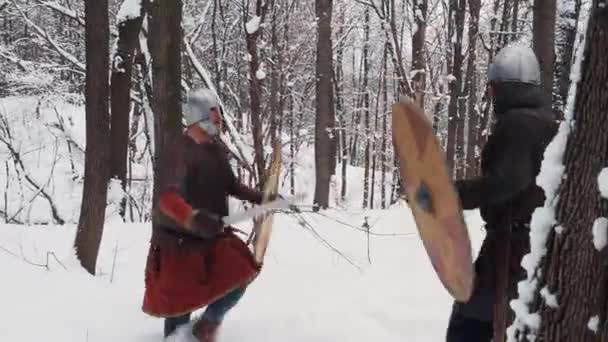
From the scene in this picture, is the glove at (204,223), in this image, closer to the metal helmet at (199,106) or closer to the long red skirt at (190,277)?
the long red skirt at (190,277)

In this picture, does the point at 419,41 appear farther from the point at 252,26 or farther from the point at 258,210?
the point at 258,210

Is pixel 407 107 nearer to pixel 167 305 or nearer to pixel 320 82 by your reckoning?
pixel 167 305

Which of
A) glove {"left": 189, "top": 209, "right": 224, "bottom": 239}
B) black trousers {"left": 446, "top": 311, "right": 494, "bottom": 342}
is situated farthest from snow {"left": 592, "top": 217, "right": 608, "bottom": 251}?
glove {"left": 189, "top": 209, "right": 224, "bottom": 239}

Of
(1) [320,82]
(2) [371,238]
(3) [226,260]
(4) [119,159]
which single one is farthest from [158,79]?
(1) [320,82]

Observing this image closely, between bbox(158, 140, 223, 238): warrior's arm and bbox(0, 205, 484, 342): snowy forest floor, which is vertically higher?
bbox(158, 140, 223, 238): warrior's arm

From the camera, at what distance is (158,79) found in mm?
4535

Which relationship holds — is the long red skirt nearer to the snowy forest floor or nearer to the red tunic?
the red tunic

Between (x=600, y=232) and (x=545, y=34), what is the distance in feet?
18.0

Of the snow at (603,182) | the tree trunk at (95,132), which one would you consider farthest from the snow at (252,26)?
the snow at (603,182)

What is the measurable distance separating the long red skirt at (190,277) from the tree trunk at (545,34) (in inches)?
180

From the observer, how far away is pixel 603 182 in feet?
5.44

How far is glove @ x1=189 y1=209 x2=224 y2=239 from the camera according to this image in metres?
3.25

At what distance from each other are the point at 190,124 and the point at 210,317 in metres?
1.17

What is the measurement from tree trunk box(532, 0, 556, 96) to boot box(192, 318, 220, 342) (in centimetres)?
472
